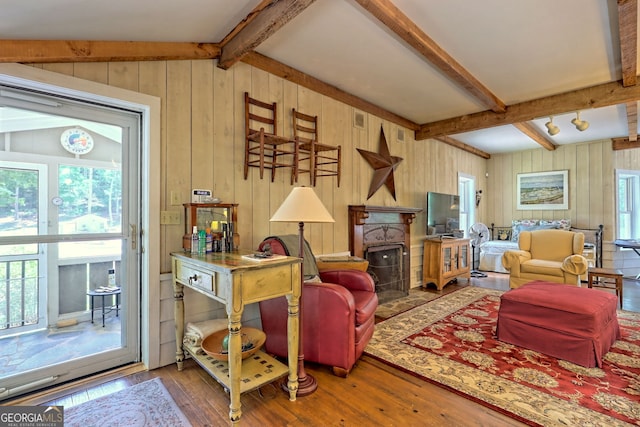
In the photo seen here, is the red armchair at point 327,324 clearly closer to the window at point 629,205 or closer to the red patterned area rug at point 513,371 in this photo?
the red patterned area rug at point 513,371

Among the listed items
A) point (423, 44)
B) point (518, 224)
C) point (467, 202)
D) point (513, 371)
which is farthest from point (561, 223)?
point (423, 44)

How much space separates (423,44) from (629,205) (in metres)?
6.49

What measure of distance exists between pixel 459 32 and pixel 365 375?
8.84 ft

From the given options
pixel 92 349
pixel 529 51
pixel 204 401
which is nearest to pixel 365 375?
pixel 204 401

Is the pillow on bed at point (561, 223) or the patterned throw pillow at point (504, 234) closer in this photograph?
the pillow on bed at point (561, 223)

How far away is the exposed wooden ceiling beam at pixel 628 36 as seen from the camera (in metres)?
1.94

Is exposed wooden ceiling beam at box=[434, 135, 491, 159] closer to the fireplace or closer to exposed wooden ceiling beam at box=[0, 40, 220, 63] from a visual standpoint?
the fireplace

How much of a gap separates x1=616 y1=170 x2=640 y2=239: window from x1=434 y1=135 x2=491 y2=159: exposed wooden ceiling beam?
2432 millimetres

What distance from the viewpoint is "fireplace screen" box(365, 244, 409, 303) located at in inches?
154

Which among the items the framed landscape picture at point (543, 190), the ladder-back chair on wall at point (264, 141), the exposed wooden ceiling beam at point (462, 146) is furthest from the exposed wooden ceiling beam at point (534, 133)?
the ladder-back chair on wall at point (264, 141)

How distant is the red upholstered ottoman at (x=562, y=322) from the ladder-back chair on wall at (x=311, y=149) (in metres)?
2.11

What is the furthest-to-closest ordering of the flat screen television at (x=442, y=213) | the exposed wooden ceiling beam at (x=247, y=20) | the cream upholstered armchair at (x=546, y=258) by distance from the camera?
the flat screen television at (x=442, y=213), the cream upholstered armchair at (x=546, y=258), the exposed wooden ceiling beam at (x=247, y=20)

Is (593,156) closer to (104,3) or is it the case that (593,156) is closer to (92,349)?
(104,3)

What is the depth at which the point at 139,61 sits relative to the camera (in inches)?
86.5
